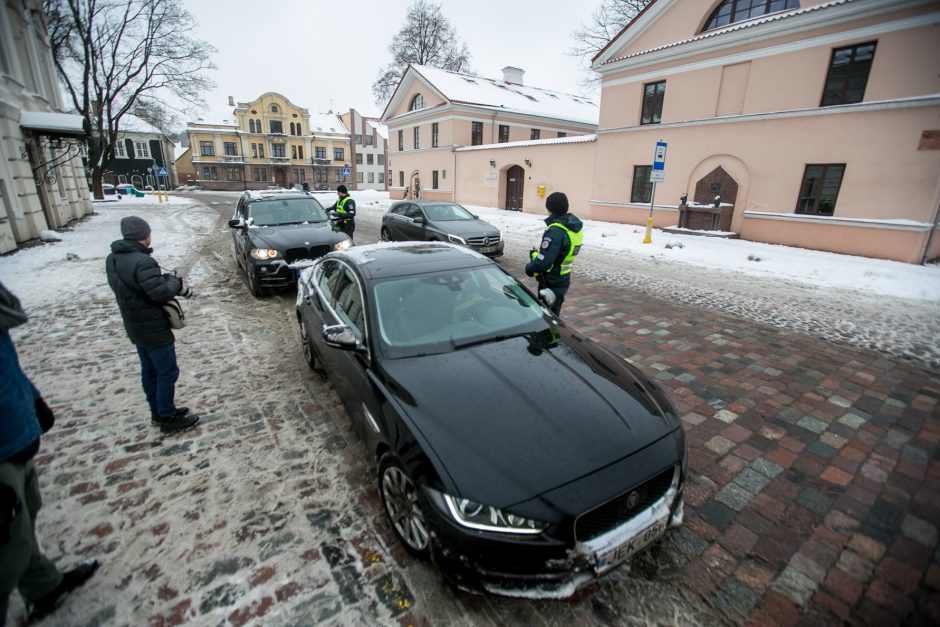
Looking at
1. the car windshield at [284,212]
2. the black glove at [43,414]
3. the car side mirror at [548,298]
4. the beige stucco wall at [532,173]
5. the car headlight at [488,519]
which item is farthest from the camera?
the beige stucco wall at [532,173]

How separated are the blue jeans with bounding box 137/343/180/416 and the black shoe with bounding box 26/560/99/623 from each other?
1493 mm

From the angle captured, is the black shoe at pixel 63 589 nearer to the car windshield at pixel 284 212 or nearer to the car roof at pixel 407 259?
the car roof at pixel 407 259

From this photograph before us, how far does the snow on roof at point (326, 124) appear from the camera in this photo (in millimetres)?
63656

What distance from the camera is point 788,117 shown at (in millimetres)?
13633

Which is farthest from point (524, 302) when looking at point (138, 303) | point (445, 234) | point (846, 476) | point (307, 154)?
point (307, 154)

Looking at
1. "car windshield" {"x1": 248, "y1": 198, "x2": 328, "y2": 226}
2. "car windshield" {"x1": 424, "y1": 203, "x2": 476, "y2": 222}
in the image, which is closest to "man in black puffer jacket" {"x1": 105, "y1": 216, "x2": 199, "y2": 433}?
"car windshield" {"x1": 248, "y1": 198, "x2": 328, "y2": 226}

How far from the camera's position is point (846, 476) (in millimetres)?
3211

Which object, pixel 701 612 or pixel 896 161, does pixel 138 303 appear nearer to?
pixel 701 612

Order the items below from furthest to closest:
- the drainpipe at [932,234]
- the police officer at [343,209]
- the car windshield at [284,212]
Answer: the drainpipe at [932,234] → the police officer at [343,209] → the car windshield at [284,212]

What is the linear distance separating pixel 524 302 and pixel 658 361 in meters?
2.31

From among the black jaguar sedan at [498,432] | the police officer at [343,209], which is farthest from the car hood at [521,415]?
the police officer at [343,209]

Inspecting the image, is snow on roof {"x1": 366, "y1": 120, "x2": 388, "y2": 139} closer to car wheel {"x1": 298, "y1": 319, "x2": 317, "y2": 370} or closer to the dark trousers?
car wheel {"x1": 298, "y1": 319, "x2": 317, "y2": 370}

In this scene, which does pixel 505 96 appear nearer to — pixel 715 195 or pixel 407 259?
pixel 715 195

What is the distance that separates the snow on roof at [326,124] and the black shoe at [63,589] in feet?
229
